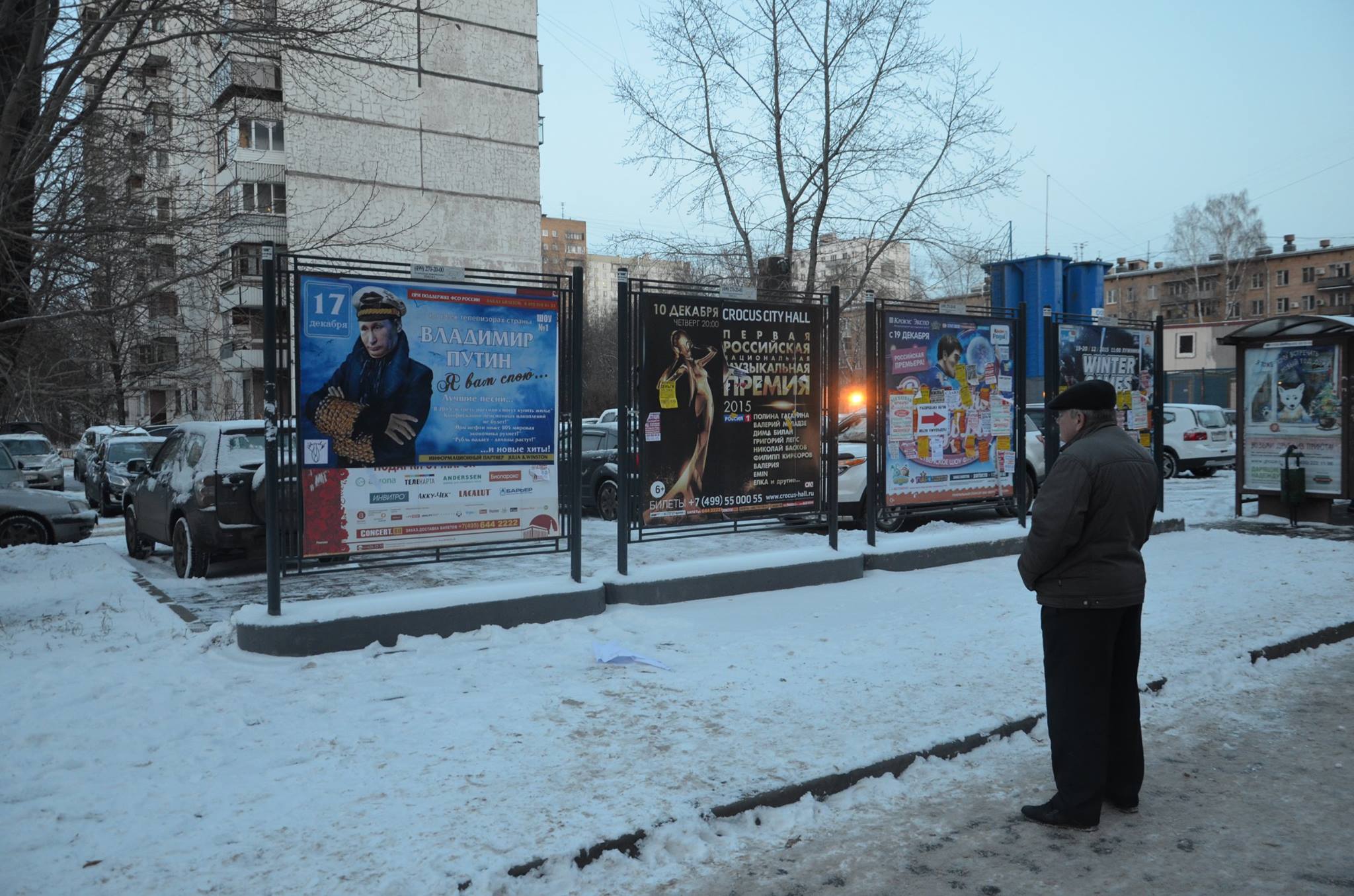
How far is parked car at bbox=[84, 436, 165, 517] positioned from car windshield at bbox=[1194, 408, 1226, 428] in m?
23.5

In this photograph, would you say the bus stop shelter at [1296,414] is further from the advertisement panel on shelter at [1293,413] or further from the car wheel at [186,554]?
the car wheel at [186,554]

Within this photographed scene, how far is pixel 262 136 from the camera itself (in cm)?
4584

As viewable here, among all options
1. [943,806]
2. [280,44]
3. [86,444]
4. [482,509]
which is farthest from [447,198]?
[943,806]

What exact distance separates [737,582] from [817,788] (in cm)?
439

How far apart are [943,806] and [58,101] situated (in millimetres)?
9596

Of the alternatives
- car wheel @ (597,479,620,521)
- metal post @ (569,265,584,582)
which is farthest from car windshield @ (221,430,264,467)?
car wheel @ (597,479,620,521)

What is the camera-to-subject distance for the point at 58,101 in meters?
9.07

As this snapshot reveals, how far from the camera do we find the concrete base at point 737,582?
333 inches

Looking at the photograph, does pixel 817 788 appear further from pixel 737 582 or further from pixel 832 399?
pixel 832 399

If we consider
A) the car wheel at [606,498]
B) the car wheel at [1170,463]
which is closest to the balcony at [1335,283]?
the car wheel at [1170,463]

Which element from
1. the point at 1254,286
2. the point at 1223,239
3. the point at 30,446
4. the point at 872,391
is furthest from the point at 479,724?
the point at 1254,286

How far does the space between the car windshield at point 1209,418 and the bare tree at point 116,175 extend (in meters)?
20.5

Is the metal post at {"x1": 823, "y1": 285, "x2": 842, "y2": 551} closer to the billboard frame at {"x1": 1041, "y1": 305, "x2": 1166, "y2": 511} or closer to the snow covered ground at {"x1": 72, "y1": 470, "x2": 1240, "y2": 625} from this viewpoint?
the snow covered ground at {"x1": 72, "y1": 470, "x2": 1240, "y2": 625}

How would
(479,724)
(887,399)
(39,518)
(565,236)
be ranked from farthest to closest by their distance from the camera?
1. (565,236)
2. (39,518)
3. (887,399)
4. (479,724)
